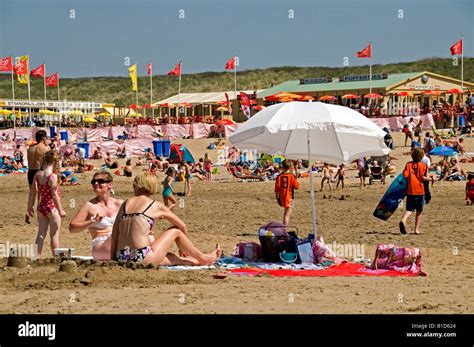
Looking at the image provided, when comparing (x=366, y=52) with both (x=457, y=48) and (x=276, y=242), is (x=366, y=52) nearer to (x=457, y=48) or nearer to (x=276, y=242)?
(x=457, y=48)

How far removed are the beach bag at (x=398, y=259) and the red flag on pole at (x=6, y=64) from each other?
42953 mm

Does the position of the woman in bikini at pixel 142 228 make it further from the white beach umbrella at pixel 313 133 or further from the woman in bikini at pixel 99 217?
the white beach umbrella at pixel 313 133

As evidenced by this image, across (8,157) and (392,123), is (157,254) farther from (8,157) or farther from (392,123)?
(392,123)

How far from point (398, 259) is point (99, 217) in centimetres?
321

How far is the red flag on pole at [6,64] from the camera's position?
49.1 meters

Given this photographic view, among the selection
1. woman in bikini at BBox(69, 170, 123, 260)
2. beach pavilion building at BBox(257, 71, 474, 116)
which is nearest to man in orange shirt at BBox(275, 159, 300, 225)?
woman in bikini at BBox(69, 170, 123, 260)

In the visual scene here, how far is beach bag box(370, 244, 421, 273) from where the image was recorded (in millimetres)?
9070

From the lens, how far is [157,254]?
8.53 meters

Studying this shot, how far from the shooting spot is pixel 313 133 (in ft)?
35.8

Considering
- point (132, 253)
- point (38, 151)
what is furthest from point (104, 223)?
point (38, 151)

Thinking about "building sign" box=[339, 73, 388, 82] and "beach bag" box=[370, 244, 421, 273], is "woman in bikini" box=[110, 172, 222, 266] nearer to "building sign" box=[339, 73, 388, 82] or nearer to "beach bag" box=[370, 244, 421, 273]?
"beach bag" box=[370, 244, 421, 273]
